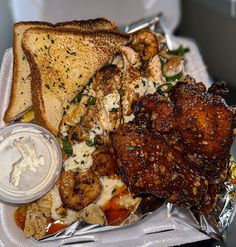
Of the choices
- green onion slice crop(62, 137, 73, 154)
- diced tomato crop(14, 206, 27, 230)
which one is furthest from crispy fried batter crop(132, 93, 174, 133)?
diced tomato crop(14, 206, 27, 230)

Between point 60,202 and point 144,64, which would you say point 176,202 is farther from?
point 144,64

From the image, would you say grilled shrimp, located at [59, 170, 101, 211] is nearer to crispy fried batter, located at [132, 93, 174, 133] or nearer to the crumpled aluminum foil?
the crumpled aluminum foil

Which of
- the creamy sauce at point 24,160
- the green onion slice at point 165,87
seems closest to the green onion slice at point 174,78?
the green onion slice at point 165,87

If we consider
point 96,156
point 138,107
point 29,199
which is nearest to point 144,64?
point 138,107

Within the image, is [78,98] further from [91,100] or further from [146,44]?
[146,44]

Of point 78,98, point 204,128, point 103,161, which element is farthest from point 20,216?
point 204,128

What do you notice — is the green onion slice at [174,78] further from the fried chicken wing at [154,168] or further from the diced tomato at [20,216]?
the diced tomato at [20,216]
